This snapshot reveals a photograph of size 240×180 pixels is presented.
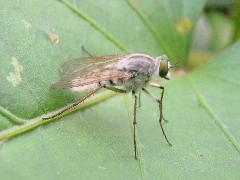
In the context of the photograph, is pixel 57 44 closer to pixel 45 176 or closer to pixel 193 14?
pixel 45 176

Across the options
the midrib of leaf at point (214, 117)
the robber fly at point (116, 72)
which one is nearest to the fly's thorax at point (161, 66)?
the robber fly at point (116, 72)

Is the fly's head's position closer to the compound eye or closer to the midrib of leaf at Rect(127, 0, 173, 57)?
the compound eye

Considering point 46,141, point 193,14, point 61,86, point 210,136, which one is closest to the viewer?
point 46,141

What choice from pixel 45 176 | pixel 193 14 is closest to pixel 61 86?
pixel 45 176

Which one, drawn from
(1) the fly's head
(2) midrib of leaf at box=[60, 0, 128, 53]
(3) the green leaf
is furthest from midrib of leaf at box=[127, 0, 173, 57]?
(1) the fly's head

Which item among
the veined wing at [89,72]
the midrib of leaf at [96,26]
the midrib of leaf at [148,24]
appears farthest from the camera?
the midrib of leaf at [148,24]

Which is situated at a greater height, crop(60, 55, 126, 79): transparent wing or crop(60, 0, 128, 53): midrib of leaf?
crop(60, 0, 128, 53): midrib of leaf

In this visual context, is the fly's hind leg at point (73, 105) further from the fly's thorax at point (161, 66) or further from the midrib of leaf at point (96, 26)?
the midrib of leaf at point (96, 26)
